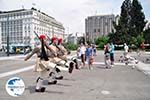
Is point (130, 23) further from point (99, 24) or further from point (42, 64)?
point (42, 64)

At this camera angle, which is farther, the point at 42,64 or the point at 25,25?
the point at 25,25

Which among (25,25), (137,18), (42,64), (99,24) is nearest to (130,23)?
(137,18)

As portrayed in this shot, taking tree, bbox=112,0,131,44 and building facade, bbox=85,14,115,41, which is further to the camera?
building facade, bbox=85,14,115,41

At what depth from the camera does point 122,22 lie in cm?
8456

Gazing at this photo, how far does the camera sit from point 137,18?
8881 cm

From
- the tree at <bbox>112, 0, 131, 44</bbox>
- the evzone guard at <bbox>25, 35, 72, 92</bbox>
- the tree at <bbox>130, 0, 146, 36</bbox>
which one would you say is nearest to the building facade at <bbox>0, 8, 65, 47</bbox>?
the tree at <bbox>112, 0, 131, 44</bbox>

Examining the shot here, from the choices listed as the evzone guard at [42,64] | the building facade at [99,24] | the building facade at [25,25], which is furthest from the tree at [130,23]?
the evzone guard at [42,64]

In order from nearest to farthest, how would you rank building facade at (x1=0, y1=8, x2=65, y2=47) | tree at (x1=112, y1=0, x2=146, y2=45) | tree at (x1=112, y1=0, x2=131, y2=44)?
tree at (x1=112, y1=0, x2=131, y2=44) → tree at (x1=112, y1=0, x2=146, y2=45) → building facade at (x1=0, y1=8, x2=65, y2=47)

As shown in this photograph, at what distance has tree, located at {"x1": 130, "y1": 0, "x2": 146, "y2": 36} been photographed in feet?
291

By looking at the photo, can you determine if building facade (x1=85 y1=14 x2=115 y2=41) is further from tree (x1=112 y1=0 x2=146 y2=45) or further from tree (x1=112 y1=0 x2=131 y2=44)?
tree (x1=112 y1=0 x2=131 y2=44)

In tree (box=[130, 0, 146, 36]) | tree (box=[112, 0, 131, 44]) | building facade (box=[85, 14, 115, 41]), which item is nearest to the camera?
tree (box=[112, 0, 131, 44])

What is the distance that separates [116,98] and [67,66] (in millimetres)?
3420

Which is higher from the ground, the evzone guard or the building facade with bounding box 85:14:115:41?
the building facade with bounding box 85:14:115:41

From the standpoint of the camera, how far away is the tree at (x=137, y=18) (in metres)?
88.6
